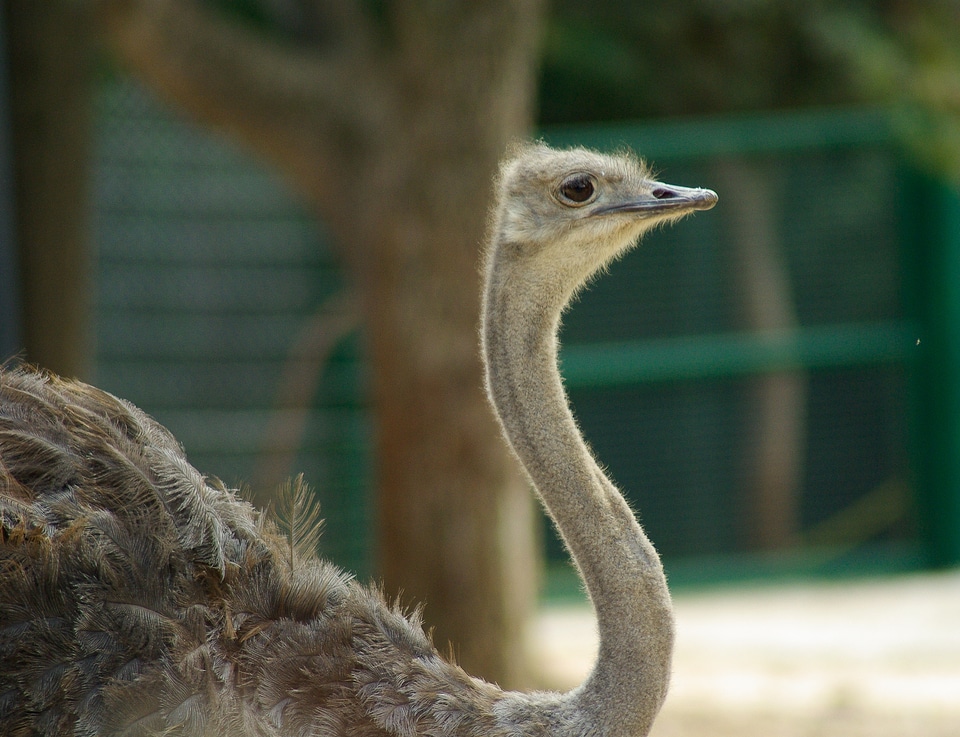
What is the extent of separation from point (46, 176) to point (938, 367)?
6.13 meters

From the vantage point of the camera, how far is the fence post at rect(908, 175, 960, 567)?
9.51 m

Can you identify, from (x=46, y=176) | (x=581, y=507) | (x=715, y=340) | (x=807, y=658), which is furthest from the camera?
(x=715, y=340)

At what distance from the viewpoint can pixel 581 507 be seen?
2.99 meters

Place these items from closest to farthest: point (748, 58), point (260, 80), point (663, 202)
Answer: point (663, 202)
point (260, 80)
point (748, 58)

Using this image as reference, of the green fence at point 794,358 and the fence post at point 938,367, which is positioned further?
the fence post at point 938,367

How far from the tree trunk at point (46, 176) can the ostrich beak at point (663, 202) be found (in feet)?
15.0

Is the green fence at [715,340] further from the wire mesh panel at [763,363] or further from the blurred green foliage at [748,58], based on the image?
the blurred green foliage at [748,58]

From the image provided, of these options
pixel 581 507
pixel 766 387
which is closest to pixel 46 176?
pixel 581 507

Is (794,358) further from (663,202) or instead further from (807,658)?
(663,202)

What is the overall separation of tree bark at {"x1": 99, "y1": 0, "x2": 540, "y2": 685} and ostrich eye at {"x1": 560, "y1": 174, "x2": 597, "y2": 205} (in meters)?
2.65

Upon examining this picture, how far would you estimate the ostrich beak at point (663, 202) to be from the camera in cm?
308

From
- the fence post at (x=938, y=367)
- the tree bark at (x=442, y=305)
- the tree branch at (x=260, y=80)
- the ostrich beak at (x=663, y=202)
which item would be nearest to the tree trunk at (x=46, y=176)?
the tree branch at (x=260, y=80)

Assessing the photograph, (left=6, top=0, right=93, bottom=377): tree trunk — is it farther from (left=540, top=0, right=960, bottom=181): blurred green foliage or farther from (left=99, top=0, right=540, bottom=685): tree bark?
(left=540, top=0, right=960, bottom=181): blurred green foliage

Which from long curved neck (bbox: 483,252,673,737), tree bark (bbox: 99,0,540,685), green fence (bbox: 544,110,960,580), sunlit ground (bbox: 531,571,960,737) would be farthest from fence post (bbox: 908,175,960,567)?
long curved neck (bbox: 483,252,673,737)
